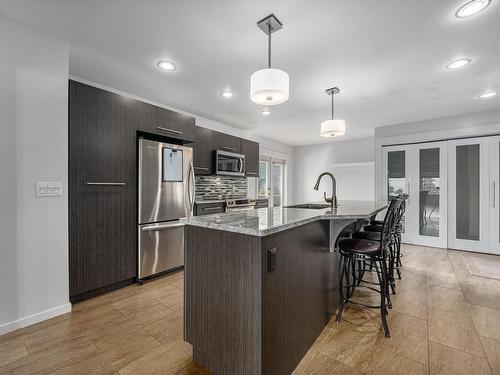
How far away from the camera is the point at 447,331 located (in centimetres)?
199

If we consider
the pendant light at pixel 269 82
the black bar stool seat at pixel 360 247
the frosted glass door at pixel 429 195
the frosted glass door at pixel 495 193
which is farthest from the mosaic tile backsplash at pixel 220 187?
the frosted glass door at pixel 495 193

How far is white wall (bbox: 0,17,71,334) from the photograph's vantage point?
6.36 ft

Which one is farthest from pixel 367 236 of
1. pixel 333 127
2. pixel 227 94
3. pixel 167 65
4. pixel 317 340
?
pixel 167 65

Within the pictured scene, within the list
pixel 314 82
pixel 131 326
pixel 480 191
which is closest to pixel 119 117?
pixel 131 326

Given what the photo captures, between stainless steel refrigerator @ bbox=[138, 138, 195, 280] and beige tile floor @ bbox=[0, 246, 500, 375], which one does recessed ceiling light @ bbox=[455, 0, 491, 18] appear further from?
stainless steel refrigerator @ bbox=[138, 138, 195, 280]

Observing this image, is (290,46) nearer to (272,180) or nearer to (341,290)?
(341,290)

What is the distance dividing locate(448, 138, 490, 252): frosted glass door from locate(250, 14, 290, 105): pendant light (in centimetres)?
438

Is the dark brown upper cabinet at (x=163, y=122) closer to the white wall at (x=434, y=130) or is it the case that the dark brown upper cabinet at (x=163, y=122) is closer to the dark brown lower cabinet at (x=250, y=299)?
the dark brown lower cabinet at (x=250, y=299)

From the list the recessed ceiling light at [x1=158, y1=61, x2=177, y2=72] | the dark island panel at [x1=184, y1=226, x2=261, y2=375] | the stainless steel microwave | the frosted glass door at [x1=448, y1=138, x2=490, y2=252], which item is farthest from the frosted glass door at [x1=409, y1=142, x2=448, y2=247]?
the dark island panel at [x1=184, y1=226, x2=261, y2=375]

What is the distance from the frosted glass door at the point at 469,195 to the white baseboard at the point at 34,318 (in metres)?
5.97

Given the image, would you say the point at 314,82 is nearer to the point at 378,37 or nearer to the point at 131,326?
the point at 378,37

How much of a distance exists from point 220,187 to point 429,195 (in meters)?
4.07

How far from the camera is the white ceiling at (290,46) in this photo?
72.2 inches

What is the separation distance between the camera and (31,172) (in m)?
2.05
